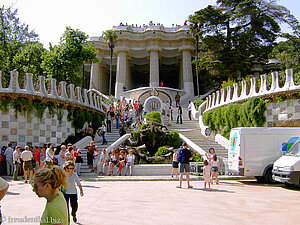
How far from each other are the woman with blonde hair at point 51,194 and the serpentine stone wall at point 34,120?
1503cm

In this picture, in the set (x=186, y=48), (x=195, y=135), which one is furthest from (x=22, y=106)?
(x=186, y=48)

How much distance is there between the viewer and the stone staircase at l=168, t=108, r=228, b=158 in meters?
19.0

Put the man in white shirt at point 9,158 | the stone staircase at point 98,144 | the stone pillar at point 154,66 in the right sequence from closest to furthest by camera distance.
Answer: the man in white shirt at point 9,158, the stone staircase at point 98,144, the stone pillar at point 154,66

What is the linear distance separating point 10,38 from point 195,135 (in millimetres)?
22577

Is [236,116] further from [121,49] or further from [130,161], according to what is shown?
[121,49]

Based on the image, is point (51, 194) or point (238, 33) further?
point (238, 33)

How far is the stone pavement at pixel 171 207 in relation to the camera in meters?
6.01

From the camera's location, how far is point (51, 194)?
9.50 feet

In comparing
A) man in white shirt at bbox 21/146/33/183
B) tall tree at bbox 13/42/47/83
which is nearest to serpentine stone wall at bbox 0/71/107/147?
man in white shirt at bbox 21/146/33/183

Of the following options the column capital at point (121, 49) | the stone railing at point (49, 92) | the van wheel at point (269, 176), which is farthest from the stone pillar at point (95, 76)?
the van wheel at point (269, 176)

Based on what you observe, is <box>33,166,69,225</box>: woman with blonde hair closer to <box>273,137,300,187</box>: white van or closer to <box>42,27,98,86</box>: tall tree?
<box>273,137,300,187</box>: white van

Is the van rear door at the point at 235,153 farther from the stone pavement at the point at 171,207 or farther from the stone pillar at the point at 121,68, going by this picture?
the stone pillar at the point at 121,68

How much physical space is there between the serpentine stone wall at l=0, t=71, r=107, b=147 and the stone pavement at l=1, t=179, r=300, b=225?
7651 mm

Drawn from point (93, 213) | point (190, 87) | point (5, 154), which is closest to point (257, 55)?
point (190, 87)
